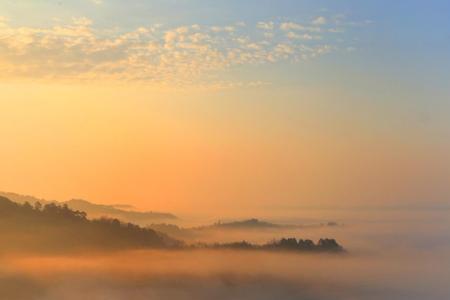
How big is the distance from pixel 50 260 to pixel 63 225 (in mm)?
8009

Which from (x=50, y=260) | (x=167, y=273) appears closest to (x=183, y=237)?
(x=167, y=273)

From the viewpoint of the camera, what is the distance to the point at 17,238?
301ft

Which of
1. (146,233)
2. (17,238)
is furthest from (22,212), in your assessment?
(146,233)

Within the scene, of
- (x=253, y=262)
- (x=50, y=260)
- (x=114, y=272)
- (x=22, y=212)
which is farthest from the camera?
(x=253, y=262)

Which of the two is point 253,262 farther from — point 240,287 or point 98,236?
point 98,236

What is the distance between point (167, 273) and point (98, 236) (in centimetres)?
1788

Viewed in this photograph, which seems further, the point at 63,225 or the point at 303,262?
the point at 303,262

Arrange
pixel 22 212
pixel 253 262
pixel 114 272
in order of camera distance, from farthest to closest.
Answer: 1. pixel 253 262
2. pixel 114 272
3. pixel 22 212

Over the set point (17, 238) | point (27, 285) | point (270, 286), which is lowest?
point (27, 285)

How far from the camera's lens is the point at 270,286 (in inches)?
4742

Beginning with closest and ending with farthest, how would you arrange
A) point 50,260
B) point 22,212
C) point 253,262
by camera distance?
point 22,212 < point 50,260 < point 253,262

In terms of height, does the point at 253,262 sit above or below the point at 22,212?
above

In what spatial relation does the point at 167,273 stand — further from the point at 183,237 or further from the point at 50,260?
the point at 50,260

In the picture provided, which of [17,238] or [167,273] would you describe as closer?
[17,238]
